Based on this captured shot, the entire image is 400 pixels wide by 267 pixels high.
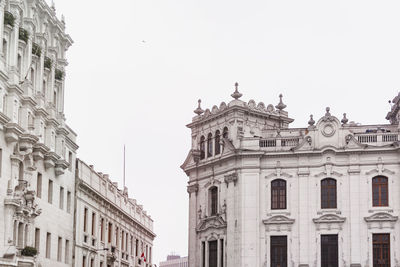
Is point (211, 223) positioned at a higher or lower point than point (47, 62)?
lower

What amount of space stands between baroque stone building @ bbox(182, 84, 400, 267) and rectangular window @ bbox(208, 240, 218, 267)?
85 mm

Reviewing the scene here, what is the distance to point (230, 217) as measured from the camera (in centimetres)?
6500

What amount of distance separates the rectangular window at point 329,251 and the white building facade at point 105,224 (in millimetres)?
17855

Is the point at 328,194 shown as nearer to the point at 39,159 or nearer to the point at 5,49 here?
the point at 39,159

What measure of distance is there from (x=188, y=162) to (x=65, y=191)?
14433 mm

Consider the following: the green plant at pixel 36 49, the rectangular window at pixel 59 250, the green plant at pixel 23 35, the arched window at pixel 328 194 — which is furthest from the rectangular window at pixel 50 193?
the arched window at pixel 328 194

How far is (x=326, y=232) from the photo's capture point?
62188 millimetres

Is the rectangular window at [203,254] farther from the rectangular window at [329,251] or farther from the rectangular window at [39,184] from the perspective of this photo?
the rectangular window at [39,184]

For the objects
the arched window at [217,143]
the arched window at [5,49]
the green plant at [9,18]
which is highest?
→ the green plant at [9,18]

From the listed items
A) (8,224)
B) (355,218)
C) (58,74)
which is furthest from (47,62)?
(355,218)

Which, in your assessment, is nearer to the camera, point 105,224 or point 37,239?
point 37,239

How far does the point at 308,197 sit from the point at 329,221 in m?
2.56

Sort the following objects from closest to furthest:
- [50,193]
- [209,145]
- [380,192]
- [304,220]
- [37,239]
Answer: [37,239]
[50,193]
[380,192]
[304,220]
[209,145]

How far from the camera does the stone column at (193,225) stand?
68.5 m
